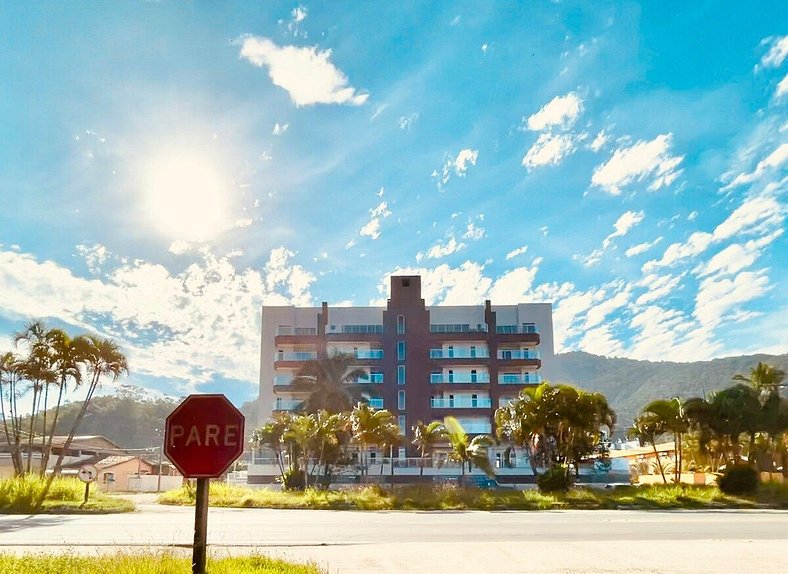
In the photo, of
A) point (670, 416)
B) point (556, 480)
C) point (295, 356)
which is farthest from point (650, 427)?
point (295, 356)

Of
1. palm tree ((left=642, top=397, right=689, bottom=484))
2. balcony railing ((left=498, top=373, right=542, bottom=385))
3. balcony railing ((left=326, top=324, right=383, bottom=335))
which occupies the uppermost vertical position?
balcony railing ((left=326, top=324, right=383, bottom=335))

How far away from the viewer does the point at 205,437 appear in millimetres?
6574

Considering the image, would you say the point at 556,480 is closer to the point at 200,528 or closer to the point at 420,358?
the point at 200,528

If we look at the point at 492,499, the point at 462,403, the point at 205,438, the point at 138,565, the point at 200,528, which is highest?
the point at 462,403

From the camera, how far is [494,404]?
62.5 m

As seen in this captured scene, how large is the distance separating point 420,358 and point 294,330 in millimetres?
13709

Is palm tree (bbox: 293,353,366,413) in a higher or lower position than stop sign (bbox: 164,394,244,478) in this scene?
higher

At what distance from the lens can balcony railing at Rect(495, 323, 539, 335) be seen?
6594cm

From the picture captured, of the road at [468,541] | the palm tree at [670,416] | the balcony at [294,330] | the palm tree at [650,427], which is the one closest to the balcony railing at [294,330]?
the balcony at [294,330]

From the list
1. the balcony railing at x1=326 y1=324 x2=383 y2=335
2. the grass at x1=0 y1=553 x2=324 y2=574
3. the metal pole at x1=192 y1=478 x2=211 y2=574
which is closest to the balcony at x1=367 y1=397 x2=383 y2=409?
the balcony railing at x1=326 y1=324 x2=383 y2=335

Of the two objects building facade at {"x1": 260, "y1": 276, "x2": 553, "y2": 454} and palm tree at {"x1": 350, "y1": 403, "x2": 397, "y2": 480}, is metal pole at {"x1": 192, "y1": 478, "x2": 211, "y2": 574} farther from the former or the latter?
building facade at {"x1": 260, "y1": 276, "x2": 553, "y2": 454}

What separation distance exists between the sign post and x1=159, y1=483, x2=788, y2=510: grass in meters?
22.6

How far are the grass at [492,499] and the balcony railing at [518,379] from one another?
98.5 feet

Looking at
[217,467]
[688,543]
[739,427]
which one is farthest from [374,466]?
[217,467]
